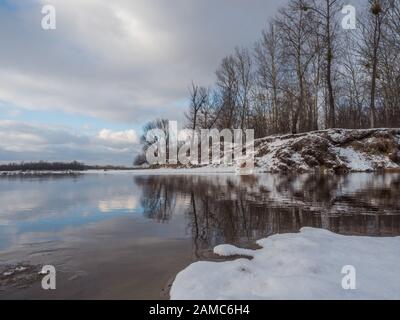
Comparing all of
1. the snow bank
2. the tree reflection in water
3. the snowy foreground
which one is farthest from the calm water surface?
the snow bank

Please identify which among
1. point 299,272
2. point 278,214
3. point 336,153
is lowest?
point 299,272

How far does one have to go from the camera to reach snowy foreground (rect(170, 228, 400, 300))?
11.5 ft

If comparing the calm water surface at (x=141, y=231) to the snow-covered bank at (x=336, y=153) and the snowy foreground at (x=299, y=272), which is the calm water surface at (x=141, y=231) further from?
the snow-covered bank at (x=336, y=153)

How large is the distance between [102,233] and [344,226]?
505 centimetres

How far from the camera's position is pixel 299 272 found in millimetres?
4121

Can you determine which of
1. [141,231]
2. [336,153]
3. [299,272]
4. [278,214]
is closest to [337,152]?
[336,153]

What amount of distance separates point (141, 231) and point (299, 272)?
3.94m

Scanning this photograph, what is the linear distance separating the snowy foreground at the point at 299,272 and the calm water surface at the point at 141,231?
1.29 feet

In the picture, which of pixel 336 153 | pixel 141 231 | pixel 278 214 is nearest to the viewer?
pixel 141 231

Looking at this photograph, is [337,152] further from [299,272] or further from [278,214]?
[299,272]

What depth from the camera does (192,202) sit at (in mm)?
11516

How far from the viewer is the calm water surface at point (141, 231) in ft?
13.9
